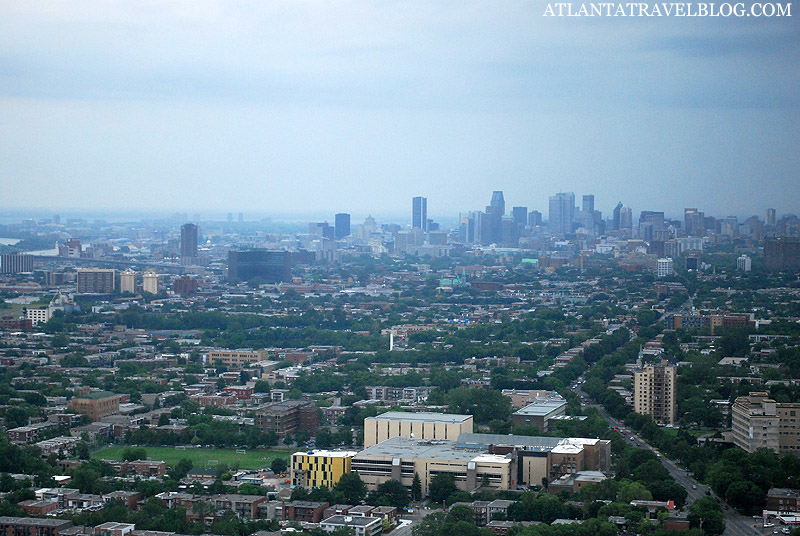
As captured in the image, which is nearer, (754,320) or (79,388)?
(79,388)

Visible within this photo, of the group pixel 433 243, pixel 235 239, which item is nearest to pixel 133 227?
pixel 235 239

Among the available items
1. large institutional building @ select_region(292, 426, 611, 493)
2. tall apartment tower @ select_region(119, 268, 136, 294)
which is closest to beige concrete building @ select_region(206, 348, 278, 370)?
large institutional building @ select_region(292, 426, 611, 493)

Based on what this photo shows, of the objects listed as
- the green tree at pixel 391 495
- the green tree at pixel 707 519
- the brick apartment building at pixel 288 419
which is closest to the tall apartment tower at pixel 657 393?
the brick apartment building at pixel 288 419

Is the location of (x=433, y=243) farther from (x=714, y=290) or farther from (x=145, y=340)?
(x=145, y=340)

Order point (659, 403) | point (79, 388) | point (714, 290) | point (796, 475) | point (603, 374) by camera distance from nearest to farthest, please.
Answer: point (796, 475) < point (659, 403) < point (79, 388) < point (603, 374) < point (714, 290)

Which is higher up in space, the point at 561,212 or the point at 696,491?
the point at 561,212

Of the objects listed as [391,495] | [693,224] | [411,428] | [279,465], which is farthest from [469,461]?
[693,224]

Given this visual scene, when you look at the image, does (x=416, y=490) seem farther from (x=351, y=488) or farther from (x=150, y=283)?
(x=150, y=283)
